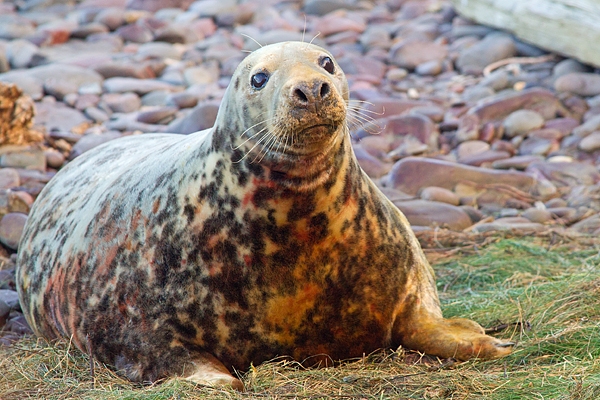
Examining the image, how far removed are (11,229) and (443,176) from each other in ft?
10.0

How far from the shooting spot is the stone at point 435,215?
634 centimetres

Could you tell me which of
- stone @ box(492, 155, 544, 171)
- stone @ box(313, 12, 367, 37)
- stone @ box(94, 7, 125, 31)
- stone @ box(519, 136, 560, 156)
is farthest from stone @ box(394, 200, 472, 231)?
stone @ box(94, 7, 125, 31)

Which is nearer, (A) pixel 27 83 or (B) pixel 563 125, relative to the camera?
(B) pixel 563 125

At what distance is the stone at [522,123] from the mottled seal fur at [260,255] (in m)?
4.54

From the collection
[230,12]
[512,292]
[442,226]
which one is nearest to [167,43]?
[230,12]

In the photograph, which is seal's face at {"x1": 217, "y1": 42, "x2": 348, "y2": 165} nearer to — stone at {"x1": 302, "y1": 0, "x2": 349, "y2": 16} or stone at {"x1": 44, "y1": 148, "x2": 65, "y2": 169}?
stone at {"x1": 44, "y1": 148, "x2": 65, "y2": 169}

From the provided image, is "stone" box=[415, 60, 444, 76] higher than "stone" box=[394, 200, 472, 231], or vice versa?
"stone" box=[394, 200, 472, 231]

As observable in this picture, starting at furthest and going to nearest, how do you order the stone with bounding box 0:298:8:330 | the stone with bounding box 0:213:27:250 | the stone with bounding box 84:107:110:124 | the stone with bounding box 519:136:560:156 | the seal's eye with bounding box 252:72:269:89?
the stone with bounding box 84:107:110:124
the stone with bounding box 519:136:560:156
the stone with bounding box 0:213:27:250
the stone with bounding box 0:298:8:330
the seal's eye with bounding box 252:72:269:89

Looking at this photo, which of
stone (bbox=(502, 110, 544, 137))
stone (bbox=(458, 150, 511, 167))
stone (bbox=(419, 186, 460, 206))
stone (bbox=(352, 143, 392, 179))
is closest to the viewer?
stone (bbox=(419, 186, 460, 206))

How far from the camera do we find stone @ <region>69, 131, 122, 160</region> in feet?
25.9

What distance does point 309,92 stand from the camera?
10.8 feet

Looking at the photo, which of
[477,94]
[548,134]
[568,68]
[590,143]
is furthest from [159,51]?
[590,143]

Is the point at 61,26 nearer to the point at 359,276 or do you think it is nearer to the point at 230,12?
the point at 230,12

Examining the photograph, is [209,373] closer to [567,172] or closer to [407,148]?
[567,172]
